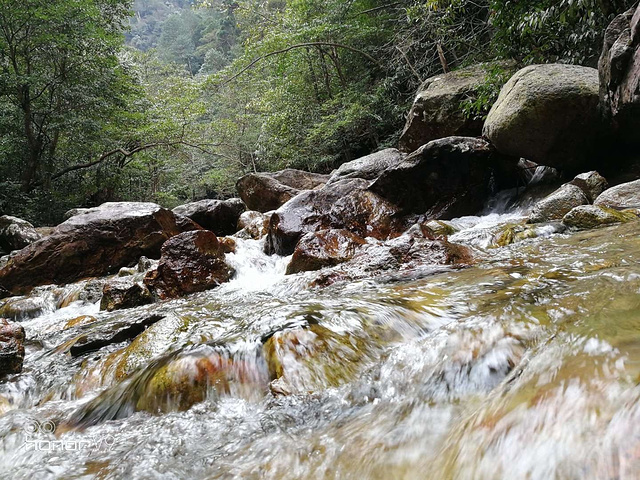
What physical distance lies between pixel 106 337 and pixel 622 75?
6620mm

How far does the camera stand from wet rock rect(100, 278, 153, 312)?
5.29 meters

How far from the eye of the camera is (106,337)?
355 centimetres

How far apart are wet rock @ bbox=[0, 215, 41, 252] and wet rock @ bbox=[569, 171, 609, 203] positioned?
11884mm

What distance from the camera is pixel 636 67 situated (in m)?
4.36

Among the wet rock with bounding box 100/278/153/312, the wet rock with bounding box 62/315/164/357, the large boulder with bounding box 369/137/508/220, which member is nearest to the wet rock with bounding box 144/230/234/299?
the wet rock with bounding box 100/278/153/312

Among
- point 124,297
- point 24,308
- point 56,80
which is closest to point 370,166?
point 124,297

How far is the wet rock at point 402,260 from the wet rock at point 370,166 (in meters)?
5.02

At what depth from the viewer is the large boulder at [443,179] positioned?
681 cm

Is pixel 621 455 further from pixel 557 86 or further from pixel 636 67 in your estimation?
pixel 557 86

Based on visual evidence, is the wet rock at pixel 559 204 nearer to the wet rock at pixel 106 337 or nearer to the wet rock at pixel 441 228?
the wet rock at pixel 441 228

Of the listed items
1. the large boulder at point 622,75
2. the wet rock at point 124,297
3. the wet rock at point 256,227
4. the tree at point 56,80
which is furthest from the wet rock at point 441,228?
the tree at point 56,80

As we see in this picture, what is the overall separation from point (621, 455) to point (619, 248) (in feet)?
9.12

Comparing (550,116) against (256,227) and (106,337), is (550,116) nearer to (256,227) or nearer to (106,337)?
(256,227)

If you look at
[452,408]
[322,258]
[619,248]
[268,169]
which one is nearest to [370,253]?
[322,258]
